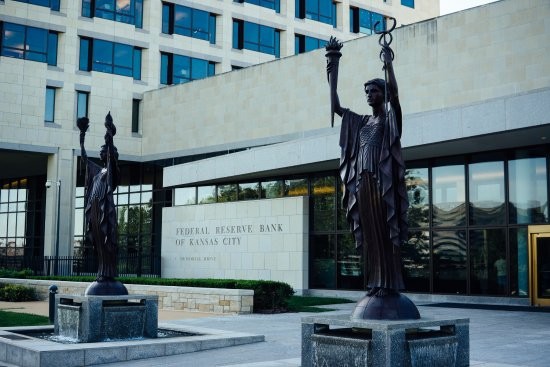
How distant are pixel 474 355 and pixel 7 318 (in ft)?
42.6

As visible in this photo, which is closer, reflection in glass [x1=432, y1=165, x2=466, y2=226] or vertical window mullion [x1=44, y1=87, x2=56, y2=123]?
reflection in glass [x1=432, y1=165, x2=466, y2=226]

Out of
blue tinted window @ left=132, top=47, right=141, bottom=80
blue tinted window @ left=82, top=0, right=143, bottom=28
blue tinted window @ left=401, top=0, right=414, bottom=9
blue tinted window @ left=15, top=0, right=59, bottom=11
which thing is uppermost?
blue tinted window @ left=401, top=0, right=414, bottom=9

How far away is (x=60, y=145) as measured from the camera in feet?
127

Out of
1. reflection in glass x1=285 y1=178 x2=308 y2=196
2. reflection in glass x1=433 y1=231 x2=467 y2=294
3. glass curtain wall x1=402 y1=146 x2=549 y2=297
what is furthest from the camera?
reflection in glass x1=285 y1=178 x2=308 y2=196

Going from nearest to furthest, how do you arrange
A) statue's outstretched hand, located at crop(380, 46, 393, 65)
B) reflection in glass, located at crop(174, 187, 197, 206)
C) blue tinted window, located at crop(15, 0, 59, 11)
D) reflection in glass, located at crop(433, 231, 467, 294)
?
statue's outstretched hand, located at crop(380, 46, 393, 65) → reflection in glass, located at crop(433, 231, 467, 294) → reflection in glass, located at crop(174, 187, 197, 206) → blue tinted window, located at crop(15, 0, 59, 11)

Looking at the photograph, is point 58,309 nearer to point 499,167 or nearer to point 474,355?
point 474,355

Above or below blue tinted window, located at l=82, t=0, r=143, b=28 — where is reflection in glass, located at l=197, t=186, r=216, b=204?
below

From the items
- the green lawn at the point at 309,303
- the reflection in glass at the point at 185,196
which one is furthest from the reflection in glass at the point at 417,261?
the reflection in glass at the point at 185,196

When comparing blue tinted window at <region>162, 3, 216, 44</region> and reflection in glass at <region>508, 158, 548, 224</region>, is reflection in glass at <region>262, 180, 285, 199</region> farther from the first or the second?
blue tinted window at <region>162, 3, 216, 44</region>

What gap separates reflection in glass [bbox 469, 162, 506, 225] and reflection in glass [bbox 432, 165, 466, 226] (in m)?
0.39

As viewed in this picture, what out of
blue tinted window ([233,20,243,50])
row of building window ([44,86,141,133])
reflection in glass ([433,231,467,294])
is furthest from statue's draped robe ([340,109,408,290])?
blue tinted window ([233,20,243,50])

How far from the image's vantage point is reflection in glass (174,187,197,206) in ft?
116

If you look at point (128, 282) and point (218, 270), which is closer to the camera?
point (128, 282)

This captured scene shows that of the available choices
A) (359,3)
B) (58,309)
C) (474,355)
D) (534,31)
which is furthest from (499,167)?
(359,3)
